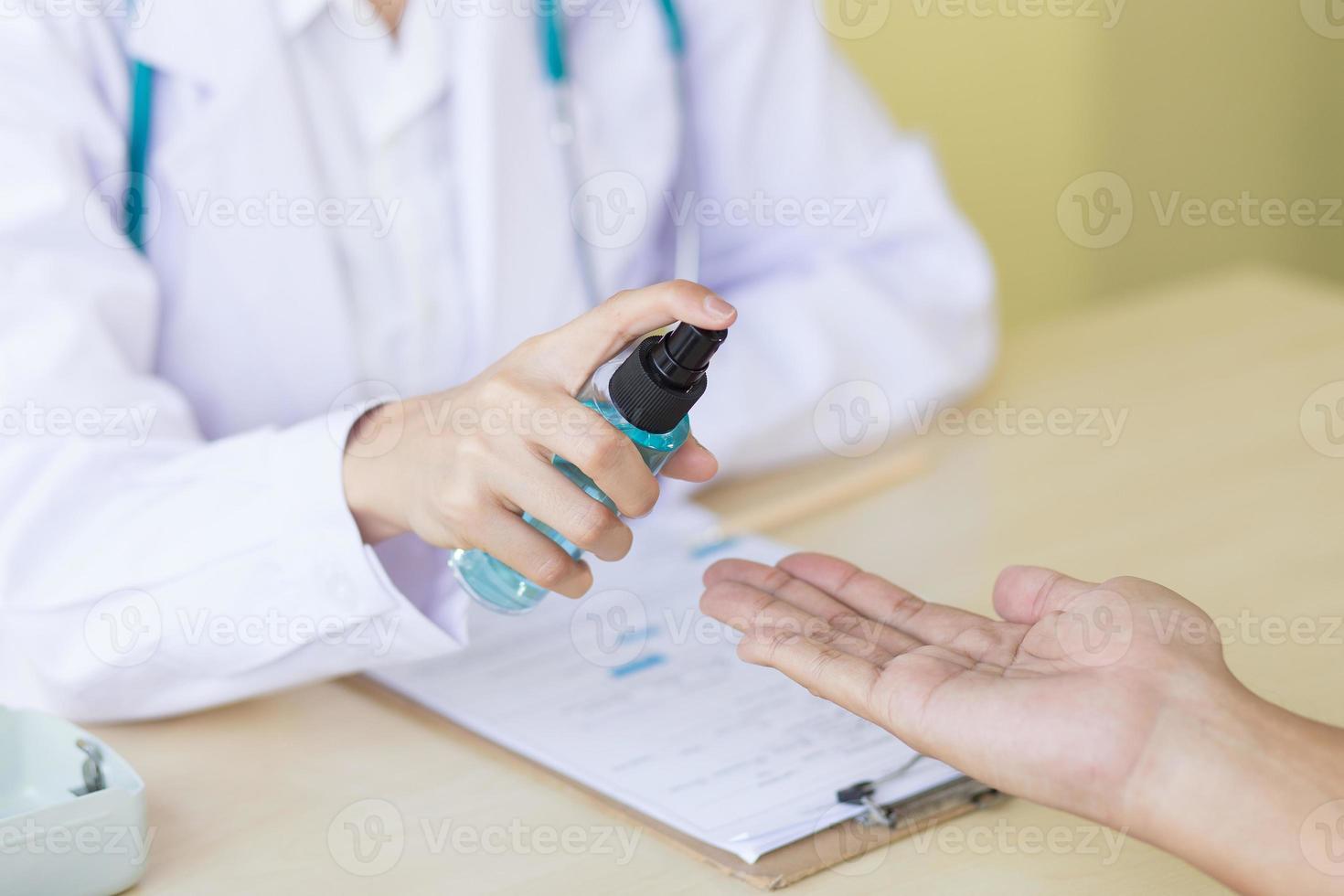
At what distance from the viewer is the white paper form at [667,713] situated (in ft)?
2.55

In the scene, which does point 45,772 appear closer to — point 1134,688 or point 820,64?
point 1134,688

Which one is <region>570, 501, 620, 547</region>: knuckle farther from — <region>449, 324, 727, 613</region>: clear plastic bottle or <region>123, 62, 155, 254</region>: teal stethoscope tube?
<region>123, 62, 155, 254</region>: teal stethoscope tube

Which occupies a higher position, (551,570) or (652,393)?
(652,393)

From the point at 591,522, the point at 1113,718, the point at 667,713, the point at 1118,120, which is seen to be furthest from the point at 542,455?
the point at 1118,120

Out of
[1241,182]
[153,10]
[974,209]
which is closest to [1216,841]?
[153,10]

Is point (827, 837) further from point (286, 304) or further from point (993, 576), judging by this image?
point (286, 304)

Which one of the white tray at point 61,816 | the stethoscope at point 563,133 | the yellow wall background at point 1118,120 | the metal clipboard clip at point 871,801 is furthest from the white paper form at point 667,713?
the yellow wall background at point 1118,120

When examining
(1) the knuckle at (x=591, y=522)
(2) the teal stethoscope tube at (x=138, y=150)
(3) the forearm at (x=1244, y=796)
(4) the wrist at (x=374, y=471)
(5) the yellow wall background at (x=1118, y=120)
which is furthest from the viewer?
(5) the yellow wall background at (x=1118, y=120)

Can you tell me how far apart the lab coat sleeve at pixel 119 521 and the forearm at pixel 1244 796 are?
437mm

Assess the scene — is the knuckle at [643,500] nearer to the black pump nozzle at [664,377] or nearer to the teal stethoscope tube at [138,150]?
the black pump nozzle at [664,377]

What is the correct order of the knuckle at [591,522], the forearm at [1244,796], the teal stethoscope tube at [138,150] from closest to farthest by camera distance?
the forearm at [1244,796] → the knuckle at [591,522] → the teal stethoscope tube at [138,150]

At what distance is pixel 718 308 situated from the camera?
70 cm

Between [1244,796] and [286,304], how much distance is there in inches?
30.8

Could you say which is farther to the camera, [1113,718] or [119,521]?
[119,521]
